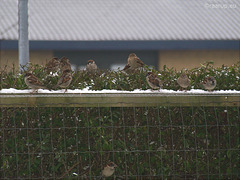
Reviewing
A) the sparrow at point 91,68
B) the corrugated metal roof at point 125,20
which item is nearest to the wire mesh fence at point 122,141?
the sparrow at point 91,68

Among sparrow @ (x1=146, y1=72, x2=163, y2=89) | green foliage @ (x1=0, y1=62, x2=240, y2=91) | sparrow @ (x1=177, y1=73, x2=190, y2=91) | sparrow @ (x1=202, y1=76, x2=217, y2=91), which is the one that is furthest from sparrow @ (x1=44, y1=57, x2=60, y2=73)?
sparrow @ (x1=202, y1=76, x2=217, y2=91)

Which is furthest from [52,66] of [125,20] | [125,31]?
[125,20]

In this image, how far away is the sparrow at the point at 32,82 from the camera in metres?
5.53

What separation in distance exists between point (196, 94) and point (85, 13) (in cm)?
1758

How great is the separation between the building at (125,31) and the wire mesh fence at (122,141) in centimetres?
1376

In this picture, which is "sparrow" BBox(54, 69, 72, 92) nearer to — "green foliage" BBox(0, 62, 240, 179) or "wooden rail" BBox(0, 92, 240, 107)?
"green foliage" BBox(0, 62, 240, 179)

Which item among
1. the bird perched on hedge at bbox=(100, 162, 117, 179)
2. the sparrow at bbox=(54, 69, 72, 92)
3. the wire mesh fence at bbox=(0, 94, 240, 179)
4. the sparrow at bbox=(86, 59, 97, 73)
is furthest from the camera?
the sparrow at bbox=(86, 59, 97, 73)

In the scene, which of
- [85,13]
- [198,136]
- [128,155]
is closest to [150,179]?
[128,155]

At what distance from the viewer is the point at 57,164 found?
5.50m

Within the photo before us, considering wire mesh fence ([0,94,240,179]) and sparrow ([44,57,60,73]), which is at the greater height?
sparrow ([44,57,60,73])

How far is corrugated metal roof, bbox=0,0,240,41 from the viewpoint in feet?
68.2

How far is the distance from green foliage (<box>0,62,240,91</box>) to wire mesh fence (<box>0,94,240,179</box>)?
0.39 metres

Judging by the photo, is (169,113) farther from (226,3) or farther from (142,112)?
(226,3)

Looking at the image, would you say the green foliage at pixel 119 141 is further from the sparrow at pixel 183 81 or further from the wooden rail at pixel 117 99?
the sparrow at pixel 183 81
